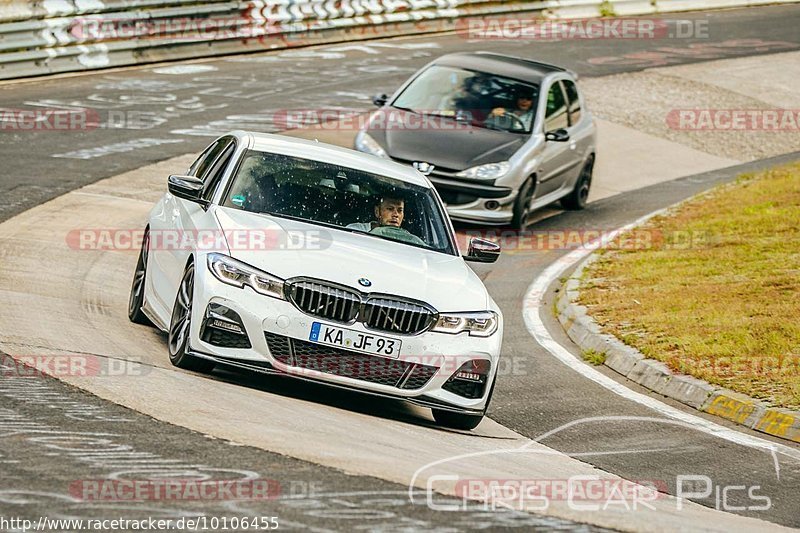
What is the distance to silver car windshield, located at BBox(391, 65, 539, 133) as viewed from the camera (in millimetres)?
17375

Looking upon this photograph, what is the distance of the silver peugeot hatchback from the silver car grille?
25.3 feet

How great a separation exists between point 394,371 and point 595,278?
683cm

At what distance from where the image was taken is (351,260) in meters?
8.71

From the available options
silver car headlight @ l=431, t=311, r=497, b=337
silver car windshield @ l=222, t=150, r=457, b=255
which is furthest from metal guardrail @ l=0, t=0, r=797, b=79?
silver car headlight @ l=431, t=311, r=497, b=337

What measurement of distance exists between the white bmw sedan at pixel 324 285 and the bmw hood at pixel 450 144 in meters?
6.16

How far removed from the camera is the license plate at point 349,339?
8.30 metres

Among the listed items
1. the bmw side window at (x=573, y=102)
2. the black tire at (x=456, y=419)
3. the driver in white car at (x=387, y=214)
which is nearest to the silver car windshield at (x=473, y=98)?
the bmw side window at (x=573, y=102)

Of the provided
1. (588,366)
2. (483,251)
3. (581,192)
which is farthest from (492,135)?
(483,251)

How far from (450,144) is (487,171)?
0.59 m

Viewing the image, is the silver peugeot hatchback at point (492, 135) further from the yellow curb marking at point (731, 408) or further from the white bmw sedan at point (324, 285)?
the white bmw sedan at point (324, 285)

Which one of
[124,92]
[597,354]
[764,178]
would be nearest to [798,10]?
[764,178]

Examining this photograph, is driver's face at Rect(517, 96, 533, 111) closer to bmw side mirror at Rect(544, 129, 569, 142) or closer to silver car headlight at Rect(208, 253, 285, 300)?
bmw side mirror at Rect(544, 129, 569, 142)

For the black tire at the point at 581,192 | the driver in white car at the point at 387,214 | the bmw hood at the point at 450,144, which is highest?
the driver in white car at the point at 387,214

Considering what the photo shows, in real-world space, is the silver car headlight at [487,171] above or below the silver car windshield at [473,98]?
below
